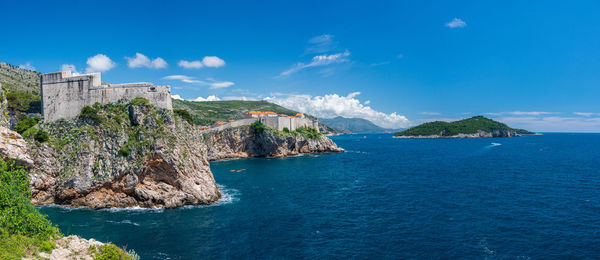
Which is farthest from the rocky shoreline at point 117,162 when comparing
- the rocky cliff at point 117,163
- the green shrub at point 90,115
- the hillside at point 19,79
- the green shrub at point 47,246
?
the hillside at point 19,79

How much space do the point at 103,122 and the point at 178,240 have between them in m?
20.2

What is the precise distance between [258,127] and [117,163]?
53.7m

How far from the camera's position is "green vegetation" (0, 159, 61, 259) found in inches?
520

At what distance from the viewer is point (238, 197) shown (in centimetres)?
3888

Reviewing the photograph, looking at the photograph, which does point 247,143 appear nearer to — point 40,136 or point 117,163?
point 117,163

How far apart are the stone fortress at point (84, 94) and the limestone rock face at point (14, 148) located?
8.06 meters

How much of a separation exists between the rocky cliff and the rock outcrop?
151 ft

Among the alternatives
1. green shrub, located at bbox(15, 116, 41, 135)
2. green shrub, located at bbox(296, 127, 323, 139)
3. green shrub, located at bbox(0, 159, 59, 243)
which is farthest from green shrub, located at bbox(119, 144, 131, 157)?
green shrub, located at bbox(296, 127, 323, 139)

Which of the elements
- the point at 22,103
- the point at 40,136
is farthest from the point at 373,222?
the point at 22,103

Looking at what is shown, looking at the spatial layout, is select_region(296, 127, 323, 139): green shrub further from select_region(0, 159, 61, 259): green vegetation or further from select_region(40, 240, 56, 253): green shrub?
select_region(40, 240, 56, 253): green shrub

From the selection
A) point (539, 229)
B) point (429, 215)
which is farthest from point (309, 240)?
point (539, 229)

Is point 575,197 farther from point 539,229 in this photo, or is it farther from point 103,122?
point 103,122

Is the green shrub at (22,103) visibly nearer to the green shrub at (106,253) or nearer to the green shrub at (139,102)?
the green shrub at (139,102)

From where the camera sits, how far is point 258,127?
86.8m
